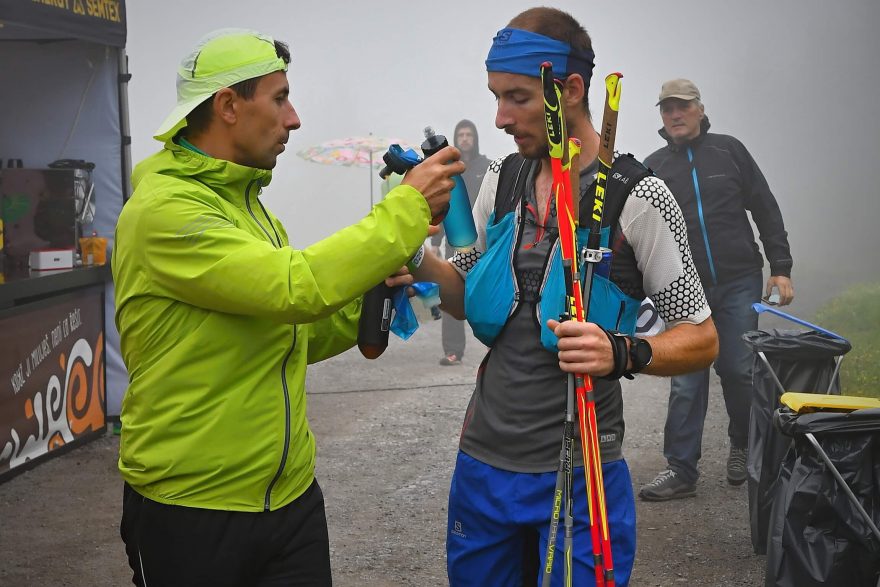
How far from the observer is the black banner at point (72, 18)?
588cm

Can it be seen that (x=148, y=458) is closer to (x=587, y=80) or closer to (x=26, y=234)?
(x=587, y=80)

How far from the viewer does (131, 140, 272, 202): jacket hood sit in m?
2.49

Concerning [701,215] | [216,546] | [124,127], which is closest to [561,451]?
[216,546]

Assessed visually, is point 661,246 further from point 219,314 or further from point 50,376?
point 50,376

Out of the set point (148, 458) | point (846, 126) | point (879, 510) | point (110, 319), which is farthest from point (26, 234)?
point (846, 126)

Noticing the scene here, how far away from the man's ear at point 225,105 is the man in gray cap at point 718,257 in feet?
13.2

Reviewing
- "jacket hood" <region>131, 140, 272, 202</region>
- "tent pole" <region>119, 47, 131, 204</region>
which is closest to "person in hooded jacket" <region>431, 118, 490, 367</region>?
"tent pole" <region>119, 47, 131, 204</region>

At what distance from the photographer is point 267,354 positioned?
2.51 meters

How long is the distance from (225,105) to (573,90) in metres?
0.87

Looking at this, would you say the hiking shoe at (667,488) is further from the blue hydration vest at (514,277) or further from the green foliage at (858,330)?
the blue hydration vest at (514,277)

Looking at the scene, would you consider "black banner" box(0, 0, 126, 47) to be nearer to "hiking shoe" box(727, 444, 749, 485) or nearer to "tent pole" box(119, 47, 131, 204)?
"tent pole" box(119, 47, 131, 204)

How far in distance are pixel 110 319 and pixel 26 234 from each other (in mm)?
841

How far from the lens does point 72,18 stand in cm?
645

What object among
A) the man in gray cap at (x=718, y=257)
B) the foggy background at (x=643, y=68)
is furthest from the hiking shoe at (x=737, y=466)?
the foggy background at (x=643, y=68)
